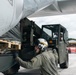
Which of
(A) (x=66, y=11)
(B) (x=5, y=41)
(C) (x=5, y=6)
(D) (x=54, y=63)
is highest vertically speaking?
(A) (x=66, y=11)

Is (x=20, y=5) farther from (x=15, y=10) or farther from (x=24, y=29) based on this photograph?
(x=24, y=29)

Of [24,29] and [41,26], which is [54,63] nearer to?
[24,29]

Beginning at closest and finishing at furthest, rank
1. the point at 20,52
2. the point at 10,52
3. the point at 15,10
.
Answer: the point at 15,10
the point at 10,52
the point at 20,52

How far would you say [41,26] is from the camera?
9.49 m

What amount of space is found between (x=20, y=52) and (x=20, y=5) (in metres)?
3.69

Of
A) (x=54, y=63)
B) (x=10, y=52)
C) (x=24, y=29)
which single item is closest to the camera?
(x=54, y=63)

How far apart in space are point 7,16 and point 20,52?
4.15 metres

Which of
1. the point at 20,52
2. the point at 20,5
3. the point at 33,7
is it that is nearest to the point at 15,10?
the point at 20,5

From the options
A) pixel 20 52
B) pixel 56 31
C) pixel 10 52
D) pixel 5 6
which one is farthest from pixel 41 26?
pixel 5 6

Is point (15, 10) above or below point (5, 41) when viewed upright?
above

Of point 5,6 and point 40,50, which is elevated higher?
point 5,6

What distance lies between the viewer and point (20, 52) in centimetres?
734

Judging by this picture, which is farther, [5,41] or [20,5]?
[5,41]

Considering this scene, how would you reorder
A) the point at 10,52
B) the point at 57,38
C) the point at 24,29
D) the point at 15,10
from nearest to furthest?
1. the point at 15,10
2. the point at 10,52
3. the point at 24,29
4. the point at 57,38
